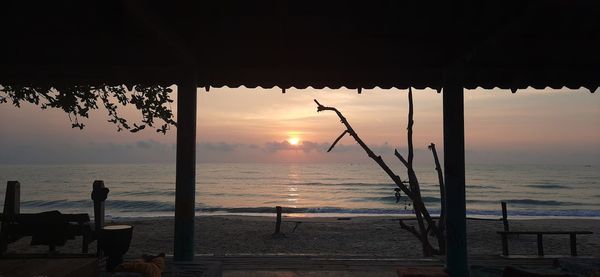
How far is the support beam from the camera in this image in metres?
5.52

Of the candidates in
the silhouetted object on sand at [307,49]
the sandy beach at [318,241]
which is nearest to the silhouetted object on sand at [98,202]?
the silhouetted object on sand at [307,49]

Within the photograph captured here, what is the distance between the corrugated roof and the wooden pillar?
303 millimetres

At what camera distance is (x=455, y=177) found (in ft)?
18.3

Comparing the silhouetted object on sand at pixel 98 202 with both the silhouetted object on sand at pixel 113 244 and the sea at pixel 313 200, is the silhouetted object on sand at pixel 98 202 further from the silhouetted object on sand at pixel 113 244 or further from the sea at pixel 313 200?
the sea at pixel 313 200

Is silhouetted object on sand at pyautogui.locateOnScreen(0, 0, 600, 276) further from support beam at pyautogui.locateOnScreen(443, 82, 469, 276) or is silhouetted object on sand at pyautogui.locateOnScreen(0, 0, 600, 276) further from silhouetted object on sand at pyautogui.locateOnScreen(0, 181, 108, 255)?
silhouetted object on sand at pyautogui.locateOnScreen(0, 181, 108, 255)

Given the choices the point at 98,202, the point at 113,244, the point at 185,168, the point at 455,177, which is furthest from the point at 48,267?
the point at 455,177

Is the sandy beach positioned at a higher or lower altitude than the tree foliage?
lower

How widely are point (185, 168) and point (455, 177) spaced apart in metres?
3.27

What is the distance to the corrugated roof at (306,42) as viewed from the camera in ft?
12.5

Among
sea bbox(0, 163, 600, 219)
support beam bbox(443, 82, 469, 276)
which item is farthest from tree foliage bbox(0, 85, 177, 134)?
sea bbox(0, 163, 600, 219)

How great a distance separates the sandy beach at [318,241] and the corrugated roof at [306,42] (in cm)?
857

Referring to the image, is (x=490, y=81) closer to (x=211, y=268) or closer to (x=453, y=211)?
Answer: (x=453, y=211)

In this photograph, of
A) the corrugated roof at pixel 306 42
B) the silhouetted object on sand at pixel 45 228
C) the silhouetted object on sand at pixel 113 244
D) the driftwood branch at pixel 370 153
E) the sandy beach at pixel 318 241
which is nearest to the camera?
the corrugated roof at pixel 306 42

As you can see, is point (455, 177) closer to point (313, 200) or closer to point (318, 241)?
point (318, 241)
